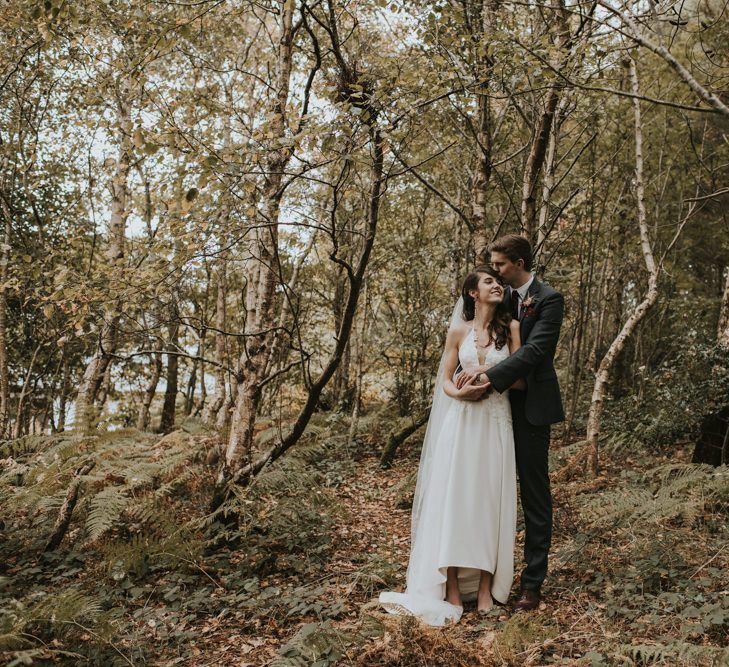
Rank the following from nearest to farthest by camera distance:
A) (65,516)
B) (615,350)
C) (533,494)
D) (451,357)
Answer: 1. (533,494)
2. (451,357)
3. (65,516)
4. (615,350)

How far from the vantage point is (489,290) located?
408 centimetres

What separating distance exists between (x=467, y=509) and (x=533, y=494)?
1.52ft

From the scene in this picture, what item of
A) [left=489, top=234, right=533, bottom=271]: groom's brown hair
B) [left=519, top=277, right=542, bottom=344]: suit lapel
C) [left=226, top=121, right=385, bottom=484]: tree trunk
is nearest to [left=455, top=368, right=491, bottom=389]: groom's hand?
[left=519, top=277, right=542, bottom=344]: suit lapel

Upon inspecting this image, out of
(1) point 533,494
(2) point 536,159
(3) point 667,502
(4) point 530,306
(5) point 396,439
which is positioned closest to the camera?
(1) point 533,494

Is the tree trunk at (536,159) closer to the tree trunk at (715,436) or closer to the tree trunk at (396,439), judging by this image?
the tree trunk at (715,436)

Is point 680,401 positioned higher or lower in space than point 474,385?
lower

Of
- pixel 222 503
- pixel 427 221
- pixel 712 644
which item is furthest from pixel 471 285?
pixel 427 221

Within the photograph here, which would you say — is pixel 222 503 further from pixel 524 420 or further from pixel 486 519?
pixel 524 420

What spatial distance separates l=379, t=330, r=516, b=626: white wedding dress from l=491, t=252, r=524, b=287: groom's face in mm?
538

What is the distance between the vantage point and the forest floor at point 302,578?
3.13 m

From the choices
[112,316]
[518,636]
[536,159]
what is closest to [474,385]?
[518,636]

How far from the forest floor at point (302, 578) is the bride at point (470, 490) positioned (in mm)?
220

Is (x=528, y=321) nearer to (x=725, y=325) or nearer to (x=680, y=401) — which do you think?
(x=725, y=325)

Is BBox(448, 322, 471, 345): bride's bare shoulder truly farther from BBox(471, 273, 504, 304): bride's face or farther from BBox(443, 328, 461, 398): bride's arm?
BBox(471, 273, 504, 304): bride's face
